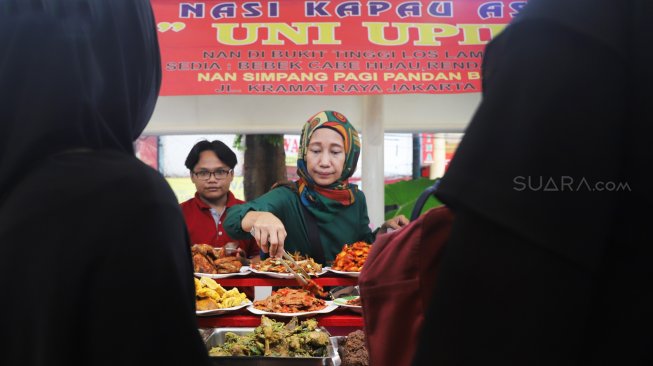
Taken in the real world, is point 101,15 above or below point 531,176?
above

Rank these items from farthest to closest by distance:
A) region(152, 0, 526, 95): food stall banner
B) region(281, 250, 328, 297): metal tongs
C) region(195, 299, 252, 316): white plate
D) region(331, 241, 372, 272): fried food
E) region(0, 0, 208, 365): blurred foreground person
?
region(152, 0, 526, 95): food stall banner → region(331, 241, 372, 272): fried food → region(281, 250, 328, 297): metal tongs → region(195, 299, 252, 316): white plate → region(0, 0, 208, 365): blurred foreground person

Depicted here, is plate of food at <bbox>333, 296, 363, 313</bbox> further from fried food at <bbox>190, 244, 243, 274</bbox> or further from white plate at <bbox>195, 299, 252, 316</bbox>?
fried food at <bbox>190, 244, 243, 274</bbox>

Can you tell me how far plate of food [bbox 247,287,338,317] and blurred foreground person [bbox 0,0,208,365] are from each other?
49.1 inches

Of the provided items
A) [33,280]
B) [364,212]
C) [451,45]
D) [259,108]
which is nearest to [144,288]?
[33,280]

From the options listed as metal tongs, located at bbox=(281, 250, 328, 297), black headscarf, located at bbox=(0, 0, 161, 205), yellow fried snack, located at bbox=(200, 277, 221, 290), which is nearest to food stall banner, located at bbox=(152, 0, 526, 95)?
metal tongs, located at bbox=(281, 250, 328, 297)

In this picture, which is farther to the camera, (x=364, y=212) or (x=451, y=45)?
(x=451, y=45)

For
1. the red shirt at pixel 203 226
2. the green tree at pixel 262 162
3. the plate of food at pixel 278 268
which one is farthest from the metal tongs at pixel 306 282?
the green tree at pixel 262 162

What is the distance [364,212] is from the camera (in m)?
3.32

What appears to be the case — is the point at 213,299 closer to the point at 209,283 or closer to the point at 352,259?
the point at 209,283

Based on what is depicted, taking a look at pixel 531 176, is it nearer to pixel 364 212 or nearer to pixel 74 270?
pixel 74 270

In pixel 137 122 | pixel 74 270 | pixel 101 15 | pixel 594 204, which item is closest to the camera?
pixel 594 204

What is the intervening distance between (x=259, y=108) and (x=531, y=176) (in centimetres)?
450

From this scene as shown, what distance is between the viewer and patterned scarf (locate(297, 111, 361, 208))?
313 cm

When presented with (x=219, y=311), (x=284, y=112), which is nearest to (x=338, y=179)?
(x=219, y=311)
